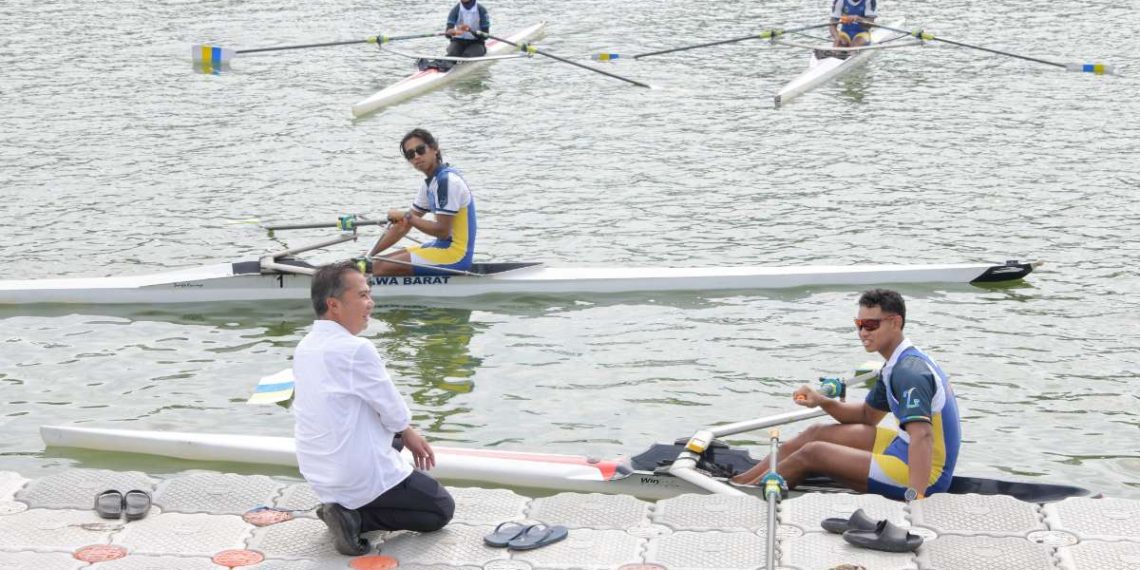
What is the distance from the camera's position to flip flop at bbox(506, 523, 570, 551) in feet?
21.7

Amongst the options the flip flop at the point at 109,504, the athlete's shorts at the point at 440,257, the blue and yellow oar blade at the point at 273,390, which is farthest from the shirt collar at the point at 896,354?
the athlete's shorts at the point at 440,257

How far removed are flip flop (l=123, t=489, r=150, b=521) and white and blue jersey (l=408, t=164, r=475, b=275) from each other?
5329 millimetres

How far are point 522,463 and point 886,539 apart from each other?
2.76 meters

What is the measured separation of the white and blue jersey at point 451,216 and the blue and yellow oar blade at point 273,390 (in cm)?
215

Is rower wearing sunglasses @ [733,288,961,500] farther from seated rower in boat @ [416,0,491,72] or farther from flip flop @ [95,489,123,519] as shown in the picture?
seated rower in boat @ [416,0,491,72]

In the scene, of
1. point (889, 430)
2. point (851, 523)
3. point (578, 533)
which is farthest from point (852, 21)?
point (578, 533)

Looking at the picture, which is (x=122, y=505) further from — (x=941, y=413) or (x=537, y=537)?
(x=941, y=413)

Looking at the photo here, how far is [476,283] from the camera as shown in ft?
42.0

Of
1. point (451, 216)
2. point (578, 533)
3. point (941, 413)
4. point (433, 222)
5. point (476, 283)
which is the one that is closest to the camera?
point (578, 533)

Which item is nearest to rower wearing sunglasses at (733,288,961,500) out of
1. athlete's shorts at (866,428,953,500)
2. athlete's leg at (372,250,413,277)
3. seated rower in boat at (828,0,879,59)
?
athlete's shorts at (866,428,953,500)

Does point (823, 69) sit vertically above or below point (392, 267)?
above

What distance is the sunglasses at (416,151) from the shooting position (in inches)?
457

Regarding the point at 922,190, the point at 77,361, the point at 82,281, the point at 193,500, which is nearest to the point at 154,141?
the point at 82,281

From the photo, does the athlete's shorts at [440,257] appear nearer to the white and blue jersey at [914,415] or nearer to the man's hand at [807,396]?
the man's hand at [807,396]
